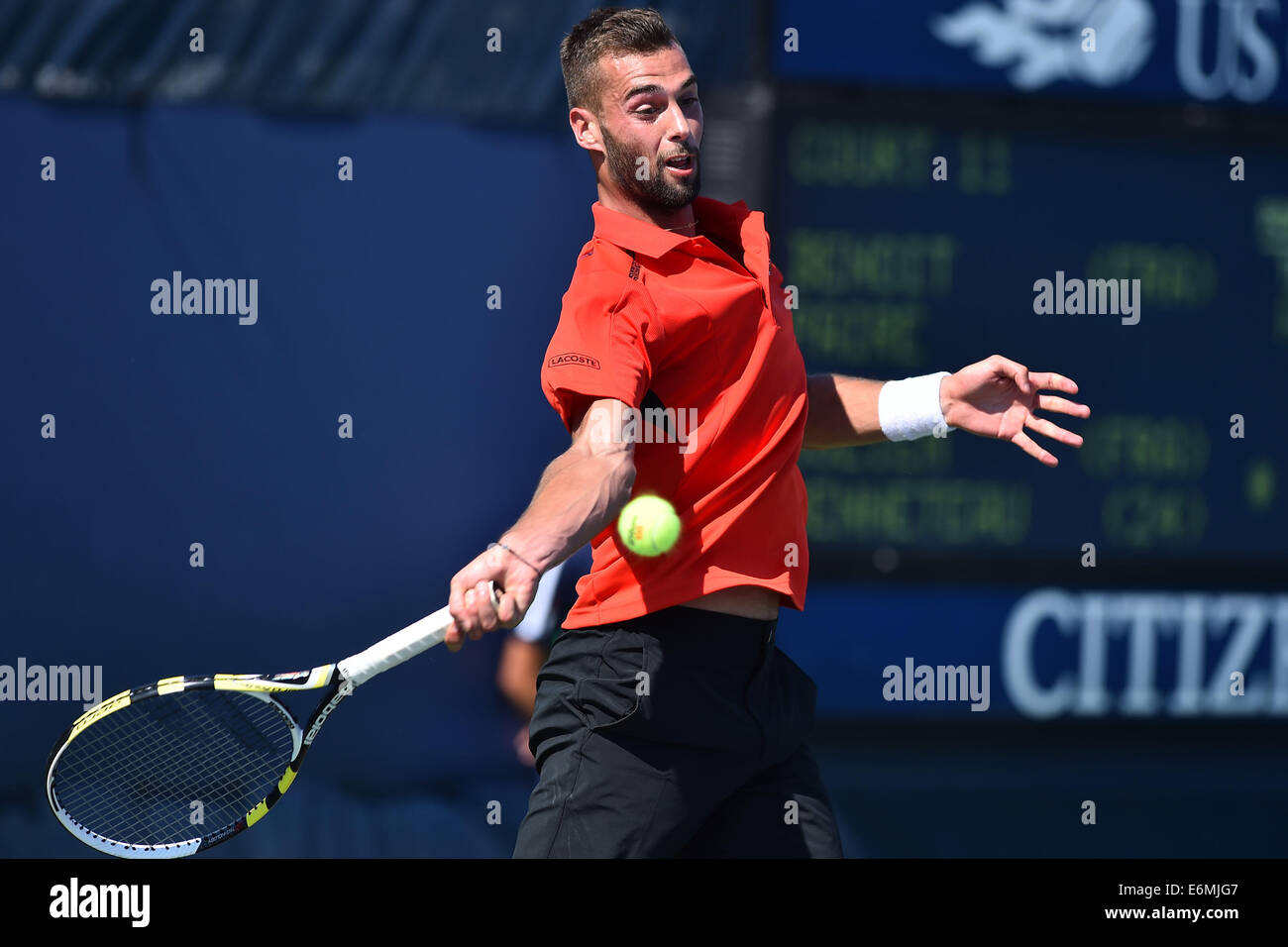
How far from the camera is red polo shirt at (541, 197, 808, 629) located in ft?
8.72

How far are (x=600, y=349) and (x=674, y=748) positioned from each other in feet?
2.20

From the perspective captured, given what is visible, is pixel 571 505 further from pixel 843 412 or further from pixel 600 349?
pixel 843 412

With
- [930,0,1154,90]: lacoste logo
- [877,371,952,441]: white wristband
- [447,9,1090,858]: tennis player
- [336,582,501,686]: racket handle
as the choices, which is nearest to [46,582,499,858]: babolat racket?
[336,582,501,686]: racket handle

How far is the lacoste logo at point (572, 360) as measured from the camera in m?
2.54

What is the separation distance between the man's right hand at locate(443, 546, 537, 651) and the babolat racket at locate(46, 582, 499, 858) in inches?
7.8

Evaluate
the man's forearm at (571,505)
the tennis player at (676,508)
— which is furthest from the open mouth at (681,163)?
the man's forearm at (571,505)

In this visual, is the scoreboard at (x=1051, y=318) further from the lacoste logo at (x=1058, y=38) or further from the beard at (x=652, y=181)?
the beard at (x=652, y=181)

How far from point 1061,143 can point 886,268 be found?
66cm

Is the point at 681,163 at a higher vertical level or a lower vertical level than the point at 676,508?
higher

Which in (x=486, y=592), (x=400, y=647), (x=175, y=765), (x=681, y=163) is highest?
(x=681, y=163)

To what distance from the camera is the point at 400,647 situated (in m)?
2.58

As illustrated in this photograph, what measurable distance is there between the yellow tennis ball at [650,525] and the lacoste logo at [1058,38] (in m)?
2.61

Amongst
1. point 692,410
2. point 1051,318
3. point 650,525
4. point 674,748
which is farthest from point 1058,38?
point 674,748
